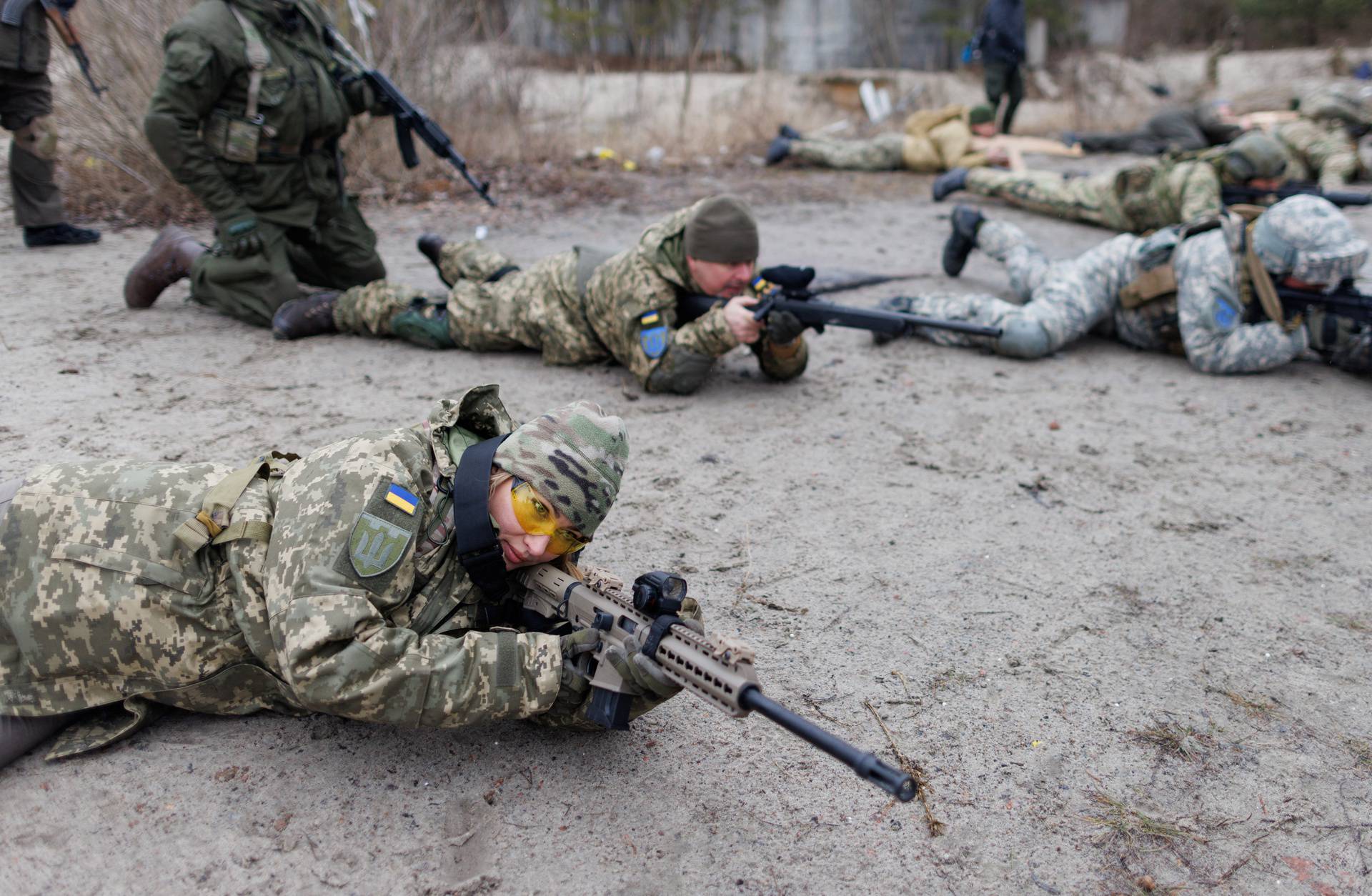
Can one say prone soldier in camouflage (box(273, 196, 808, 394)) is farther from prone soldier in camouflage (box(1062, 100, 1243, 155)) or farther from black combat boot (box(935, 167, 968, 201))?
prone soldier in camouflage (box(1062, 100, 1243, 155))

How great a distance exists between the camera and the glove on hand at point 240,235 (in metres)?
4.89

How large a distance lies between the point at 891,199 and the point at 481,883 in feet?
26.4

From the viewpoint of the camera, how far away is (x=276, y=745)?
2291 millimetres

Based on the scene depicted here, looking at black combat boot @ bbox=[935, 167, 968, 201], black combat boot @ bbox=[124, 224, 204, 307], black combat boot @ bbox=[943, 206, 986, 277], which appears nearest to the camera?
black combat boot @ bbox=[124, 224, 204, 307]

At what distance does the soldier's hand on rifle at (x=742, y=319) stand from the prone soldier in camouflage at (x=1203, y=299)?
1502 millimetres

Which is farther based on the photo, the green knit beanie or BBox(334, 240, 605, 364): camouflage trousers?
BBox(334, 240, 605, 364): camouflage trousers

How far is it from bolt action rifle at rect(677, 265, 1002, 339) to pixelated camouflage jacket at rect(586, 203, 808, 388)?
80 mm

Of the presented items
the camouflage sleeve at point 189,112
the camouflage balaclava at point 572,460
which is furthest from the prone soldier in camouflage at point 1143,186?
the camouflage sleeve at point 189,112

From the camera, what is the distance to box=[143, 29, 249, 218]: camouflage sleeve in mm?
4602

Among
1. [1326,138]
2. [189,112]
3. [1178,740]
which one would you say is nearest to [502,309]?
[189,112]

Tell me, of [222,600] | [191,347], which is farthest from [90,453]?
[222,600]

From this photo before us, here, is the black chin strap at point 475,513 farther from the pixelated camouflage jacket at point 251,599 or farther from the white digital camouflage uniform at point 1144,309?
the white digital camouflage uniform at point 1144,309

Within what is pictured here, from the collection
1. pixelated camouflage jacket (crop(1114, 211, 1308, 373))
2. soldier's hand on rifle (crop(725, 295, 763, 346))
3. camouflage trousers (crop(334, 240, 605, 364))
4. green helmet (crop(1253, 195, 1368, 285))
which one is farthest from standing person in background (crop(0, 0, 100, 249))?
green helmet (crop(1253, 195, 1368, 285))

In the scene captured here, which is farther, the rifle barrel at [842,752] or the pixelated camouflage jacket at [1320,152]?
the pixelated camouflage jacket at [1320,152]
